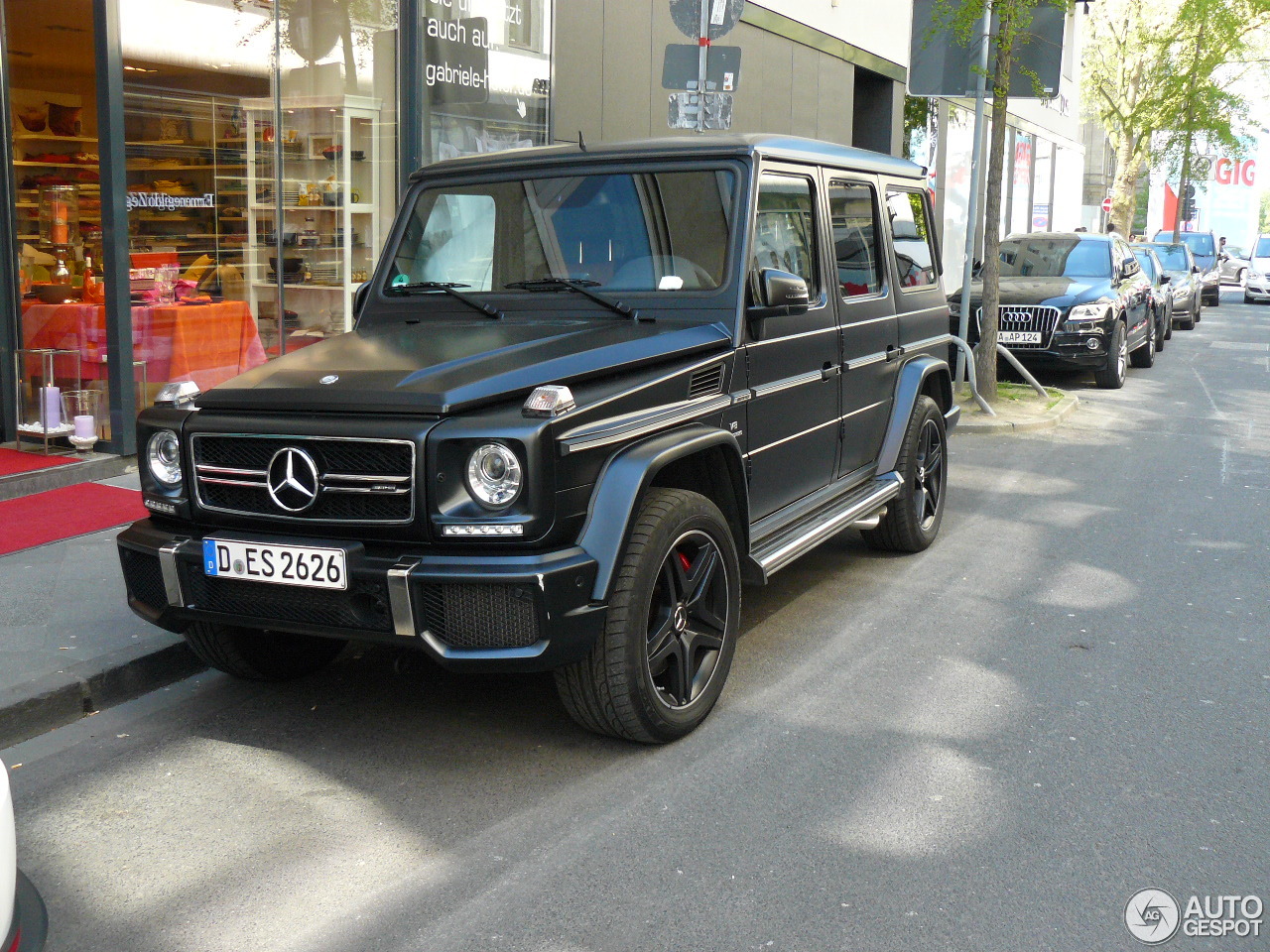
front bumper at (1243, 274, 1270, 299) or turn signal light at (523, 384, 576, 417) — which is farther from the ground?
front bumper at (1243, 274, 1270, 299)

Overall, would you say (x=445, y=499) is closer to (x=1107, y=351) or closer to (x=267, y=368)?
(x=267, y=368)

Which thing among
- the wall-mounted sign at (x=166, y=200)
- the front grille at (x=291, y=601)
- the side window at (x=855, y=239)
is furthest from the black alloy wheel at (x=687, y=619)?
the wall-mounted sign at (x=166, y=200)

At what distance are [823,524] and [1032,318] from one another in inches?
394

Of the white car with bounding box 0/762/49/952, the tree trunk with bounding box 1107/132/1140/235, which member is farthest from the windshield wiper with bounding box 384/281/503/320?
the tree trunk with bounding box 1107/132/1140/235

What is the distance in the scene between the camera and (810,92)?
712 inches

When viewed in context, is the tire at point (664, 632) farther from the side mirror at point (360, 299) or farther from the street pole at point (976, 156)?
the street pole at point (976, 156)

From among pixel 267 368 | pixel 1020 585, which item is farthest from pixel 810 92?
pixel 267 368

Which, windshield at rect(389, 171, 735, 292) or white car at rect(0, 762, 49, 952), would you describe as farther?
windshield at rect(389, 171, 735, 292)

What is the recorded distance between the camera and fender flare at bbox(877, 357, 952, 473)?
21.2 ft

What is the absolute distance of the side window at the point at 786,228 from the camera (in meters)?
5.09

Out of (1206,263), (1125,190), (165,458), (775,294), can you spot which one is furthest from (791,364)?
(1125,190)

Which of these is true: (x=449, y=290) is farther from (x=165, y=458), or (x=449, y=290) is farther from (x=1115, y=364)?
(x=1115, y=364)

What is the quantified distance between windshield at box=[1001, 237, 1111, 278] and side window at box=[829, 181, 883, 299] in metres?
10.1

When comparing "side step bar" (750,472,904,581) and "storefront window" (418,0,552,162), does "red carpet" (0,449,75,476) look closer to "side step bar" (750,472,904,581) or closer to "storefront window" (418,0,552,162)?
"storefront window" (418,0,552,162)
